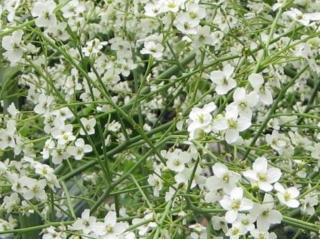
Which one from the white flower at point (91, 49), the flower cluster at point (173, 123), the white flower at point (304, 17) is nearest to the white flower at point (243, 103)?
the flower cluster at point (173, 123)

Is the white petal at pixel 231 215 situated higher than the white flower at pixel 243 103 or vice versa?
the white flower at pixel 243 103

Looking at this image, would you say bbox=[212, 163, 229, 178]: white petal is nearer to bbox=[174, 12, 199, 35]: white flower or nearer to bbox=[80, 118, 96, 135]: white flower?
bbox=[174, 12, 199, 35]: white flower

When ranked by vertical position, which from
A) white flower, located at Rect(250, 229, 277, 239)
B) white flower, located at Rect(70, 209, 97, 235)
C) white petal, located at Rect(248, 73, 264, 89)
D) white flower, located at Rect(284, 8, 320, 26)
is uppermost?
white flower, located at Rect(284, 8, 320, 26)

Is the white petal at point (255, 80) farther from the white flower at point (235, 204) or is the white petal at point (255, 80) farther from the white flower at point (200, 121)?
the white flower at point (235, 204)

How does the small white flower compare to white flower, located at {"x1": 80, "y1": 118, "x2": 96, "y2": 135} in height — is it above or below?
above

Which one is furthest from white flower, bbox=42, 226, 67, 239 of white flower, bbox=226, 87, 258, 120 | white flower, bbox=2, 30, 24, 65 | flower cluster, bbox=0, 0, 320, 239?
white flower, bbox=226, 87, 258, 120

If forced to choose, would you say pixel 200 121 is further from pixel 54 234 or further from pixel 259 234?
pixel 54 234
